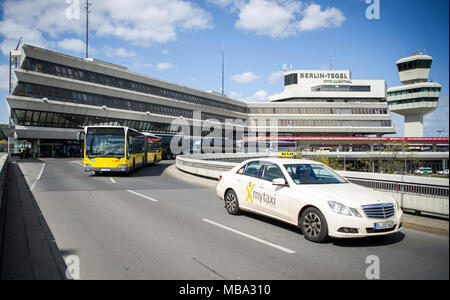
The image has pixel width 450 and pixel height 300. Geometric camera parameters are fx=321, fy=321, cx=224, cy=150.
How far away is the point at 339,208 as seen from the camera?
596cm

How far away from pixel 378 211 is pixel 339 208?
0.70m

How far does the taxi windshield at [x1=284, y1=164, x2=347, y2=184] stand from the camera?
7180mm

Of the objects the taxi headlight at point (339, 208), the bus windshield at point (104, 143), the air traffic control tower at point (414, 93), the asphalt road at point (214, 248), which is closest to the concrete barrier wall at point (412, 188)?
the asphalt road at point (214, 248)

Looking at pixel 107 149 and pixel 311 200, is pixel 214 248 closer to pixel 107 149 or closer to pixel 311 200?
pixel 311 200

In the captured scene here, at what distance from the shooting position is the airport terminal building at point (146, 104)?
47.5m

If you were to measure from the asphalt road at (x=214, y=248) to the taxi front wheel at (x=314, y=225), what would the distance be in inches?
5.7

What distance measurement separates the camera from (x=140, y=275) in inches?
178

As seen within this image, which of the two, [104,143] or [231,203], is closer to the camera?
[231,203]

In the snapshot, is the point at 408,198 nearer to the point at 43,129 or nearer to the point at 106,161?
the point at 106,161

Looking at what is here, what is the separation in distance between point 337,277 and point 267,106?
308 ft

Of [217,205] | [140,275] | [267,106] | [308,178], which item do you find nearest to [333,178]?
[308,178]
